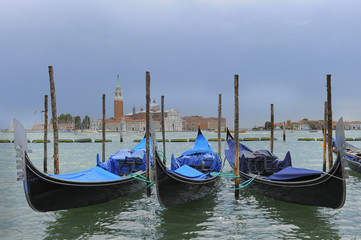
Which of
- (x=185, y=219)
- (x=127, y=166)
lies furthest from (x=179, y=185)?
(x=127, y=166)

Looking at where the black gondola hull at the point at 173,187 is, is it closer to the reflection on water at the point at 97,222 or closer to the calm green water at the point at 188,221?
the calm green water at the point at 188,221

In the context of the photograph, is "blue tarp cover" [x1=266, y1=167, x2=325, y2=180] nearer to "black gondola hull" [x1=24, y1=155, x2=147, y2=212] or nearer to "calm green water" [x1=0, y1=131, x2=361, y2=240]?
"calm green water" [x1=0, y1=131, x2=361, y2=240]

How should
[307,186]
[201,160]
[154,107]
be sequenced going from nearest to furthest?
[307,186] < [201,160] < [154,107]

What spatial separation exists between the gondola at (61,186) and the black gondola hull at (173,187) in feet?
3.72

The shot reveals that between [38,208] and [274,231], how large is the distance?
11.9ft

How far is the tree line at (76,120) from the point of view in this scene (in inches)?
4149

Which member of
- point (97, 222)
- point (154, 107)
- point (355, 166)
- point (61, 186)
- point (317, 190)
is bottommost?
point (97, 222)

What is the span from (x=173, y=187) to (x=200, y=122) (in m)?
108

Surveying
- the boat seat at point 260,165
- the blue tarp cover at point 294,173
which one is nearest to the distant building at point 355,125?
the boat seat at point 260,165

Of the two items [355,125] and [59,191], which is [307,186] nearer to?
[59,191]

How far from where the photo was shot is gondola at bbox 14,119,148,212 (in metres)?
4.57

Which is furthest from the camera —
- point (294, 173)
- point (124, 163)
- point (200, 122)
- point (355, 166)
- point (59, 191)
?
point (200, 122)

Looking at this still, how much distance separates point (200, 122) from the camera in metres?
113

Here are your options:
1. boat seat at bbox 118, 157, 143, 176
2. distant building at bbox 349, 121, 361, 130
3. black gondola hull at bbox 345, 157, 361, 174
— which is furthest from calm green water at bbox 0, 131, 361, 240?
distant building at bbox 349, 121, 361, 130
